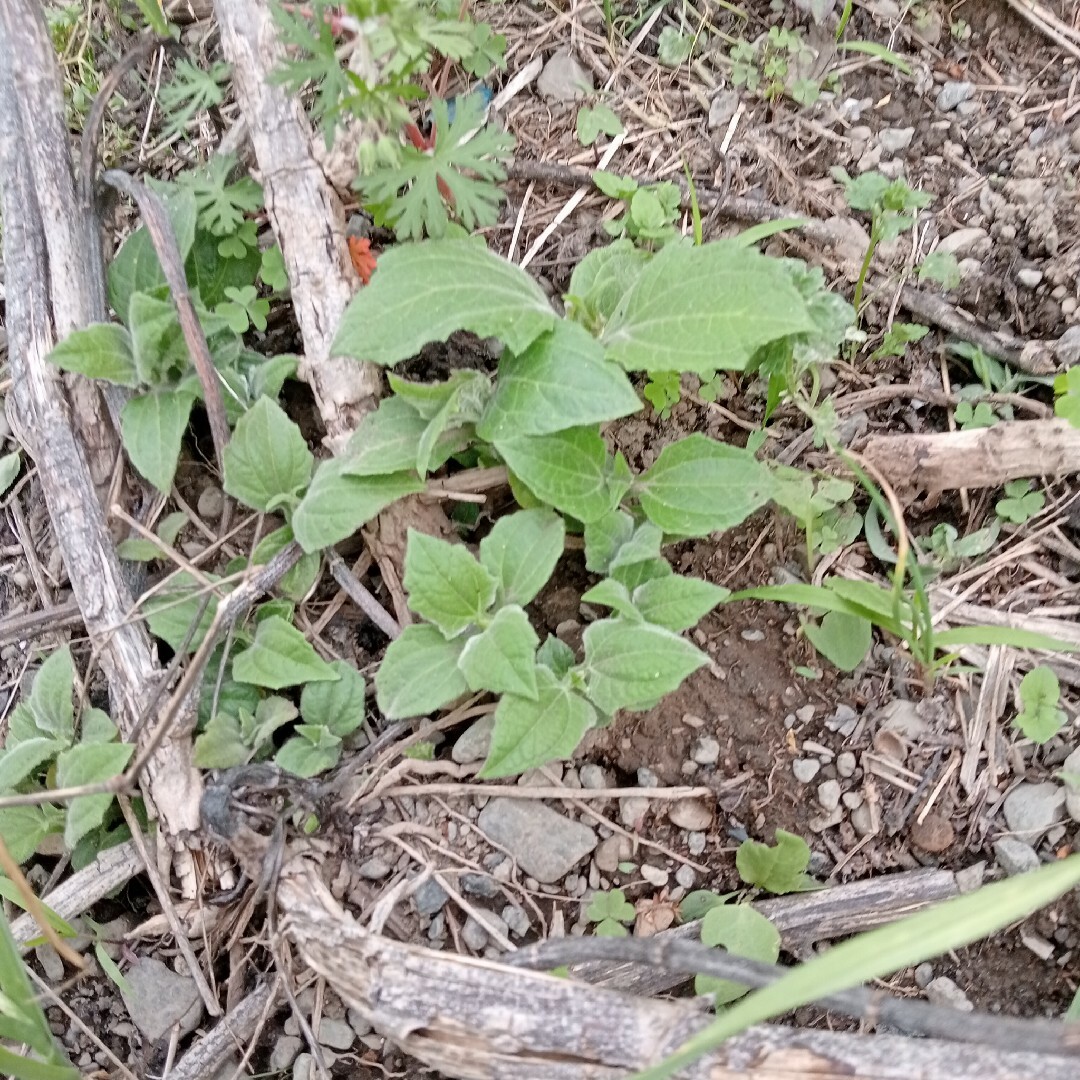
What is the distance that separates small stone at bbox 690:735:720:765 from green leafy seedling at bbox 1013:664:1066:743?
568 mm

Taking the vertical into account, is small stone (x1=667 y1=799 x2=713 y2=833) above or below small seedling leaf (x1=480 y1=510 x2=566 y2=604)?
below

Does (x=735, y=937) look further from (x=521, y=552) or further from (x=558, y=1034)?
(x=521, y=552)

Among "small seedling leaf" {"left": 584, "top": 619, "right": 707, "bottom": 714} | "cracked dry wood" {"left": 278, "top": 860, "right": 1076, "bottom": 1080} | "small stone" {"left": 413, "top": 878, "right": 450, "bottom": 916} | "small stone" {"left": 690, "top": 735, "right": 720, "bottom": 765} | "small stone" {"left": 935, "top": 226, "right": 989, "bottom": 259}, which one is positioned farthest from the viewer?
"small stone" {"left": 935, "top": 226, "right": 989, "bottom": 259}

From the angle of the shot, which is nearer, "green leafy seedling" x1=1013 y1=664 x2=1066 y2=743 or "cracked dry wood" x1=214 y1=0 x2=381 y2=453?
"green leafy seedling" x1=1013 y1=664 x2=1066 y2=743

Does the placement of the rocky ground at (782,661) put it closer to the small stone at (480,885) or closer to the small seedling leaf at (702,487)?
the small stone at (480,885)

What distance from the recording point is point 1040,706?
68.6 inches

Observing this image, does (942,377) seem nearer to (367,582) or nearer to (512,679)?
(512,679)

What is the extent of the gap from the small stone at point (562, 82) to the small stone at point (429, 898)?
5.66ft

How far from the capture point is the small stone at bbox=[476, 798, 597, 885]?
174cm

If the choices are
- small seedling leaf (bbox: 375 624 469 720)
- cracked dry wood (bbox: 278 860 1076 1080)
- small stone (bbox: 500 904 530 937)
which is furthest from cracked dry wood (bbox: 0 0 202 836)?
small stone (bbox: 500 904 530 937)

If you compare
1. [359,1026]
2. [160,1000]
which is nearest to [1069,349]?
[359,1026]

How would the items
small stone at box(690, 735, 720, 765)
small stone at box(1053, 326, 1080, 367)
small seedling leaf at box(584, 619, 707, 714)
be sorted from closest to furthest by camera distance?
small seedling leaf at box(584, 619, 707, 714)
small stone at box(690, 735, 720, 765)
small stone at box(1053, 326, 1080, 367)

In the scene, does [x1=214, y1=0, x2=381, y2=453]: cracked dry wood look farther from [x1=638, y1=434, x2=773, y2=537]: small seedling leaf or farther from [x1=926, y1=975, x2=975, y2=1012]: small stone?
[x1=926, y1=975, x2=975, y2=1012]: small stone

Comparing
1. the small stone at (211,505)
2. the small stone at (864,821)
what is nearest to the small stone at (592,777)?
the small stone at (864,821)
